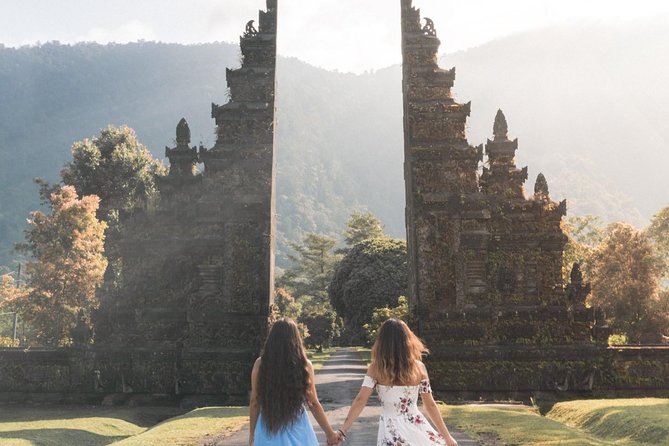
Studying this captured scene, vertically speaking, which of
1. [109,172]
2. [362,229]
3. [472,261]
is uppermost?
[362,229]

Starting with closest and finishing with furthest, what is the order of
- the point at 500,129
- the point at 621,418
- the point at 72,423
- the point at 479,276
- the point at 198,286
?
the point at 621,418, the point at 72,423, the point at 479,276, the point at 198,286, the point at 500,129

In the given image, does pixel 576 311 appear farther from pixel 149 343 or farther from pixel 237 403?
pixel 149 343

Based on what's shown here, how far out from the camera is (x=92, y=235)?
131 feet

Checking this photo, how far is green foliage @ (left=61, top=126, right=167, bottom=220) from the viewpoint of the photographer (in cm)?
4872

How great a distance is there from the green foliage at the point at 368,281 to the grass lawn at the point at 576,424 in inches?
1267

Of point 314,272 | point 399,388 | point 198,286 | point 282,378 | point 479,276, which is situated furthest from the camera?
point 314,272

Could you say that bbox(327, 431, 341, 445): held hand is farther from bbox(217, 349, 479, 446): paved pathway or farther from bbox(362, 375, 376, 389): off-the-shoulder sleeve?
bbox(217, 349, 479, 446): paved pathway

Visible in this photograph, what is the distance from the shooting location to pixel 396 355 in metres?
6.76

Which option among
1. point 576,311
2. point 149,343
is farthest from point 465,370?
point 149,343

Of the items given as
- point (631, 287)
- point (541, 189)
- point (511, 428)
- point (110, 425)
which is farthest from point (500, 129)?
point (110, 425)

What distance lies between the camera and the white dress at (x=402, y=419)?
6.93 m

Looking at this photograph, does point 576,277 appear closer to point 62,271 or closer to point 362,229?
point 62,271

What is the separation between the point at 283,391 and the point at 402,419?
133cm

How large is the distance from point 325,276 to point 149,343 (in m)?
62.8
